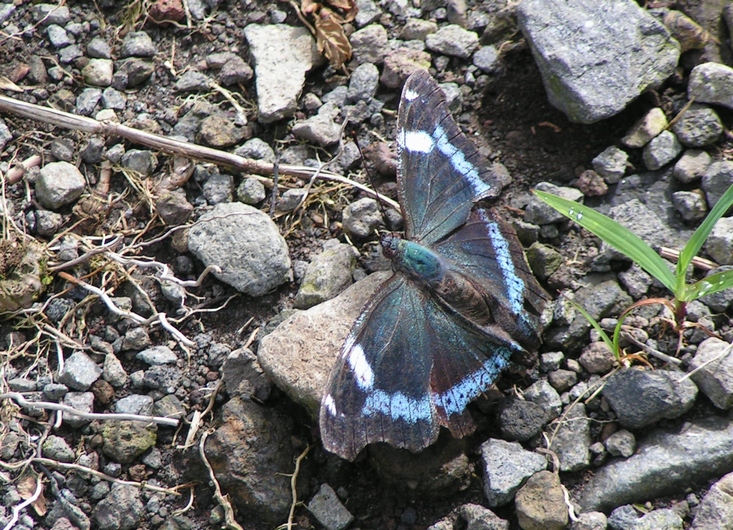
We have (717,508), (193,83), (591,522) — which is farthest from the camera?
(193,83)

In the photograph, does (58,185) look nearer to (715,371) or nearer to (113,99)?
(113,99)

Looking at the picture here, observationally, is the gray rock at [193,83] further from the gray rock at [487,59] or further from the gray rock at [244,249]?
the gray rock at [487,59]

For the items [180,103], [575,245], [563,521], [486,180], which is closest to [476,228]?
[486,180]

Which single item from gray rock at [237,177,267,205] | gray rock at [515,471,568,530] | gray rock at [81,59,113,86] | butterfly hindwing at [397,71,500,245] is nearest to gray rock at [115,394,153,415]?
gray rock at [237,177,267,205]

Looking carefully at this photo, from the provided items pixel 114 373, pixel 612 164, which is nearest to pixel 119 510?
pixel 114 373

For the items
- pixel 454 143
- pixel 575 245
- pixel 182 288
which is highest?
pixel 454 143

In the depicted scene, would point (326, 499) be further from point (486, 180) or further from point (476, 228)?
point (486, 180)

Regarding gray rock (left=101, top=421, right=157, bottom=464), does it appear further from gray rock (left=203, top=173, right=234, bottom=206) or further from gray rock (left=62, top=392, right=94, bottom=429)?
gray rock (left=203, top=173, right=234, bottom=206)
